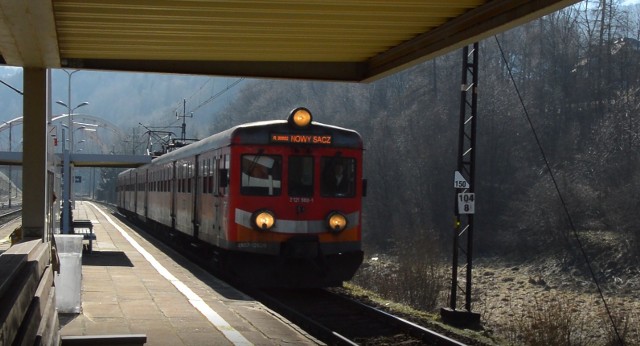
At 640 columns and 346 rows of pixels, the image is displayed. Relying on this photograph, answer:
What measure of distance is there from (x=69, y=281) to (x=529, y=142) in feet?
135

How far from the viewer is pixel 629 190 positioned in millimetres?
36906

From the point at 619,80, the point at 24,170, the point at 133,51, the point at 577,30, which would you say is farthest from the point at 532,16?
the point at 577,30

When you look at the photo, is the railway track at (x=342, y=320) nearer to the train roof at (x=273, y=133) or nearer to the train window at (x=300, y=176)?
the train window at (x=300, y=176)

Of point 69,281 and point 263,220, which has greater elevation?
point 263,220

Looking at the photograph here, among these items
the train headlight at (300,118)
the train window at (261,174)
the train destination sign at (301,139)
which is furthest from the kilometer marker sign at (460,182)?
the train window at (261,174)

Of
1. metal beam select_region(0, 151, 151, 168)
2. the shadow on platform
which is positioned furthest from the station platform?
metal beam select_region(0, 151, 151, 168)

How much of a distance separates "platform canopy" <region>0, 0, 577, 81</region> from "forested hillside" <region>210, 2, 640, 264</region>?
29.1 m

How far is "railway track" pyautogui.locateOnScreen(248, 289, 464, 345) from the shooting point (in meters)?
10.1

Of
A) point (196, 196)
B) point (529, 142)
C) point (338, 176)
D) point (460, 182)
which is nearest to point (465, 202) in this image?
point (460, 182)

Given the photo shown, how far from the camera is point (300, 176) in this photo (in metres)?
13.6

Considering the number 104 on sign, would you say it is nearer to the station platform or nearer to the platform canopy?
the station platform

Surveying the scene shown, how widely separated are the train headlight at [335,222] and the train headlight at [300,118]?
157cm

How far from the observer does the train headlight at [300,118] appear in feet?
44.7

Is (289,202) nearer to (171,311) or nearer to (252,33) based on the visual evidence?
(171,311)
